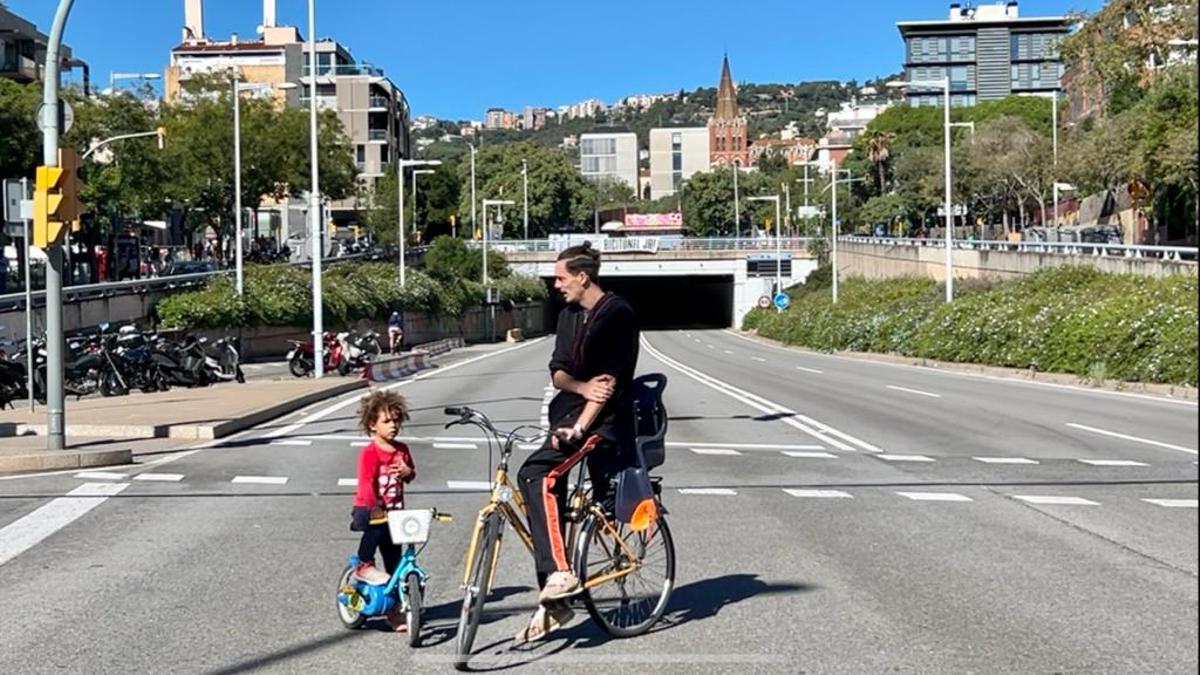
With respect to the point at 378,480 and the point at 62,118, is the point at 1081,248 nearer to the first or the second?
the point at 62,118

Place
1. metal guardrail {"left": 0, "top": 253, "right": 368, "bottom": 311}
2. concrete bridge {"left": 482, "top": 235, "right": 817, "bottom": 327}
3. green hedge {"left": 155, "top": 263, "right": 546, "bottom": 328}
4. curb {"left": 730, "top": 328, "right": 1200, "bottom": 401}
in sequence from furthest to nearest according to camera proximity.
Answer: concrete bridge {"left": 482, "top": 235, "right": 817, "bottom": 327} < green hedge {"left": 155, "top": 263, "right": 546, "bottom": 328} < metal guardrail {"left": 0, "top": 253, "right": 368, "bottom": 311} < curb {"left": 730, "top": 328, "right": 1200, "bottom": 401}

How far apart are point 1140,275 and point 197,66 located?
9464 cm

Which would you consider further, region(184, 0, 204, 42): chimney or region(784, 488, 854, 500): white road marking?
region(184, 0, 204, 42): chimney

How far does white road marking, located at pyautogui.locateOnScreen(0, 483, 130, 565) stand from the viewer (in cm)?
1023

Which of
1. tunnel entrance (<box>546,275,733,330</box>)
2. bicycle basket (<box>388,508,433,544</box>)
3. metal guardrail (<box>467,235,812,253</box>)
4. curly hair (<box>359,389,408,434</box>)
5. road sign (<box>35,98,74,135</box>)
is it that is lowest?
tunnel entrance (<box>546,275,733,330</box>)

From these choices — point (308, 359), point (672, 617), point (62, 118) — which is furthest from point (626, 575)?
point (308, 359)

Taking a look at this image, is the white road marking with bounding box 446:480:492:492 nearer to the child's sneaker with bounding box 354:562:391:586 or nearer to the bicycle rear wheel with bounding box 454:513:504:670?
the child's sneaker with bounding box 354:562:391:586

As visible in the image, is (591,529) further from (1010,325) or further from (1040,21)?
(1040,21)

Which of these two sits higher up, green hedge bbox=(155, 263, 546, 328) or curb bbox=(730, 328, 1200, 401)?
green hedge bbox=(155, 263, 546, 328)

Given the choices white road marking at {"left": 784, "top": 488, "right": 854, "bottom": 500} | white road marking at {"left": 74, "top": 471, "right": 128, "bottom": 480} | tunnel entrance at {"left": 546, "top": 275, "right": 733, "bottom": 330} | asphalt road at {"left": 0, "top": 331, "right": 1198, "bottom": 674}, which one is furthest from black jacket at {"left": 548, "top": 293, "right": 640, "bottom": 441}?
tunnel entrance at {"left": 546, "top": 275, "right": 733, "bottom": 330}

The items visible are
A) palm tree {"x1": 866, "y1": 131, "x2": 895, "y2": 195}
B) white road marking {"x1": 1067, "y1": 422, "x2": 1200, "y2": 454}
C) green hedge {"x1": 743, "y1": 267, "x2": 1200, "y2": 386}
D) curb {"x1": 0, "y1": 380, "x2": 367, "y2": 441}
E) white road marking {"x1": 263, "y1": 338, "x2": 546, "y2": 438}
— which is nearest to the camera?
white road marking {"x1": 1067, "y1": 422, "x2": 1200, "y2": 454}

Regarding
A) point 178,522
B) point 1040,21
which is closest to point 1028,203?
point 178,522

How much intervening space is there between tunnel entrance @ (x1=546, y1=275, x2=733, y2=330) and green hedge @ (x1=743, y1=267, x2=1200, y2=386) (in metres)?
53.2

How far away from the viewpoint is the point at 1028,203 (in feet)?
261
